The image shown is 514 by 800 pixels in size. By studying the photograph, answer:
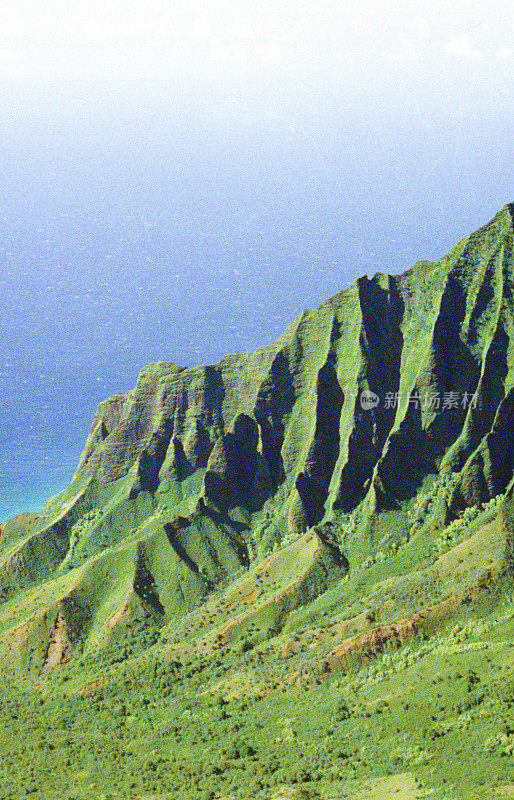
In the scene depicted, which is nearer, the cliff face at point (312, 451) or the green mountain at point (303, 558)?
the green mountain at point (303, 558)

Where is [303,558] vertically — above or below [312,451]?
below

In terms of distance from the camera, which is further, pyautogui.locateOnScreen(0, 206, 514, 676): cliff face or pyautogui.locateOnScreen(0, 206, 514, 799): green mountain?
pyautogui.locateOnScreen(0, 206, 514, 676): cliff face

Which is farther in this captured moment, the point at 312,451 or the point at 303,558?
the point at 312,451

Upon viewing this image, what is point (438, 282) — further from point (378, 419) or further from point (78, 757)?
point (78, 757)
